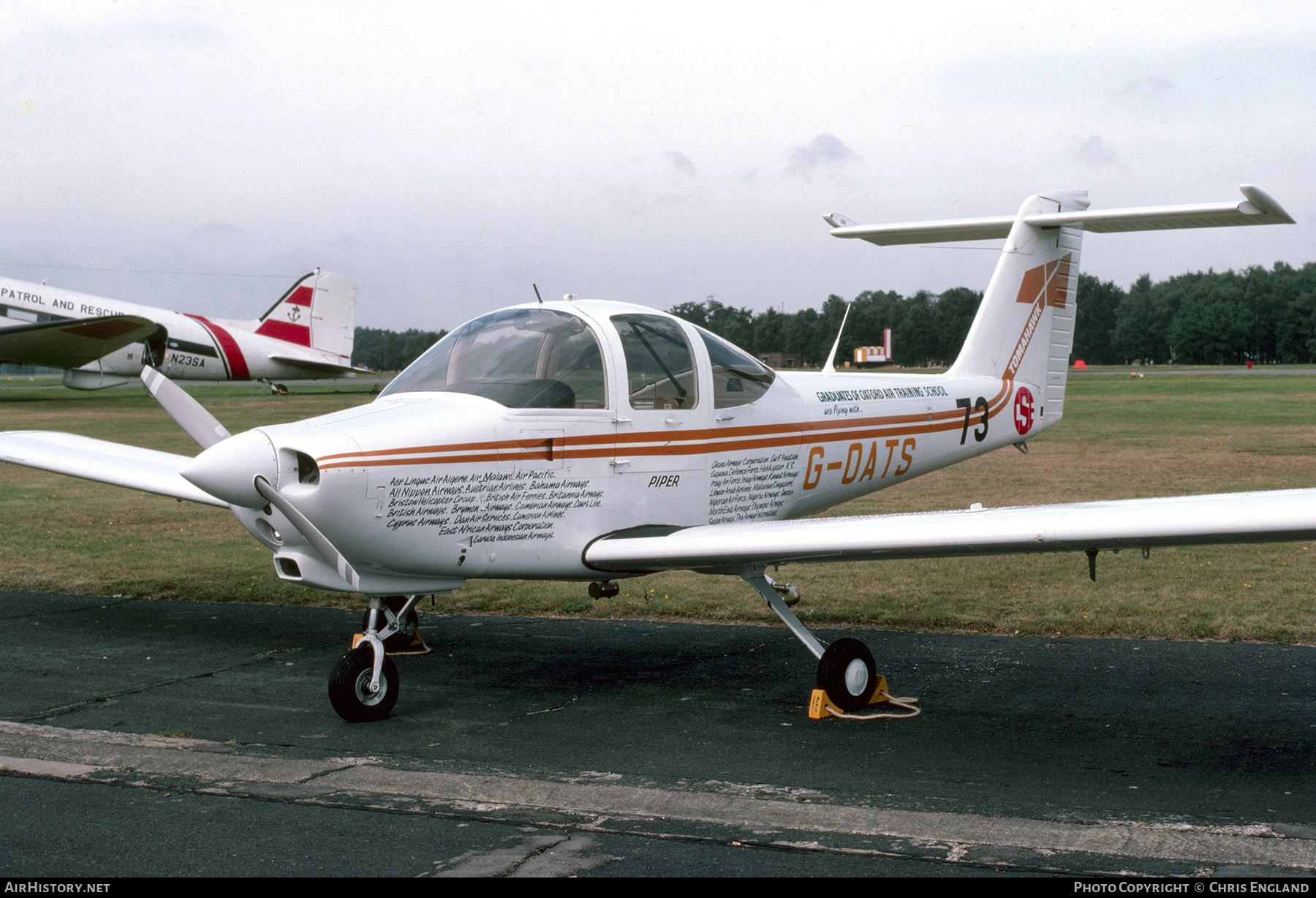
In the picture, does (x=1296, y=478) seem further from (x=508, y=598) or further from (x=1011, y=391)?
(x=508, y=598)

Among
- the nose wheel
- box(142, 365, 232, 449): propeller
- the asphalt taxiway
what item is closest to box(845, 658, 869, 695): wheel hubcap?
the asphalt taxiway

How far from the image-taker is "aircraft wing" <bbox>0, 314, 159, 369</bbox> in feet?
106

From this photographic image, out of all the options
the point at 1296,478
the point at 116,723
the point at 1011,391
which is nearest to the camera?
the point at 116,723

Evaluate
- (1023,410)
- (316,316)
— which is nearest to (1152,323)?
(316,316)

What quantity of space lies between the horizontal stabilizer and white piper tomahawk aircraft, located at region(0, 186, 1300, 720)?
49mm

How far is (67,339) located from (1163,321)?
12905 centimetres

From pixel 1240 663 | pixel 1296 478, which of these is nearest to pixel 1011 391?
pixel 1240 663

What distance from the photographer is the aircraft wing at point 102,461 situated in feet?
27.2

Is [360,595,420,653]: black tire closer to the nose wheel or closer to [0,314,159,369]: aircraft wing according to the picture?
the nose wheel

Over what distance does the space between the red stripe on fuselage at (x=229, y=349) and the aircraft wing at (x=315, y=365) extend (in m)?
1.11

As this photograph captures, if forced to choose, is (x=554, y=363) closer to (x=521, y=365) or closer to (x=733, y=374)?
(x=521, y=365)

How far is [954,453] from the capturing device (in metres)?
8.86

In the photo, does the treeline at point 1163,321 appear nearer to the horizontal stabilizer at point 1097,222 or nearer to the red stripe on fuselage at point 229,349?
the red stripe on fuselage at point 229,349

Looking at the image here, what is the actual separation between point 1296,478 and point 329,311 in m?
35.3
